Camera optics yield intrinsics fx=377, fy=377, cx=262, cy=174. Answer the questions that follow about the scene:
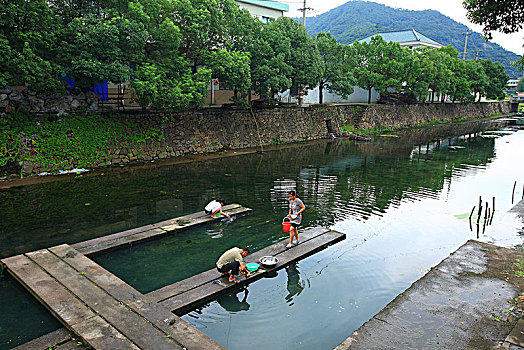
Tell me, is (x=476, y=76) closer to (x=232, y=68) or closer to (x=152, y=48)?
(x=232, y=68)

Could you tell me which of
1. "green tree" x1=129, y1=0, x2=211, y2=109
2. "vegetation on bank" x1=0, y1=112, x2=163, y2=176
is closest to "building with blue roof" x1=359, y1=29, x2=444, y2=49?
"green tree" x1=129, y1=0, x2=211, y2=109

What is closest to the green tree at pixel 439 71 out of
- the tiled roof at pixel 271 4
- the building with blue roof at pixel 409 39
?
the building with blue roof at pixel 409 39

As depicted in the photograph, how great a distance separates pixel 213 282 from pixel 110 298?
228 cm

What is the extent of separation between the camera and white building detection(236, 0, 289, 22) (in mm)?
34438

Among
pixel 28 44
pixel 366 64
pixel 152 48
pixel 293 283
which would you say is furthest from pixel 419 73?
pixel 293 283

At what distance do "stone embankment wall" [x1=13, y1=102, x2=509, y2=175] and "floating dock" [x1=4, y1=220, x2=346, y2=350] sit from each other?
36.3 feet

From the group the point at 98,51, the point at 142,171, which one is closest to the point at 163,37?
the point at 98,51

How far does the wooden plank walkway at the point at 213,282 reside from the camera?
8.00 m

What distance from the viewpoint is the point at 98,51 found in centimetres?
1839

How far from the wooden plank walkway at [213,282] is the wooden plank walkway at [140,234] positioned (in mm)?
2908

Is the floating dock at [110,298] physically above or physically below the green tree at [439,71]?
below

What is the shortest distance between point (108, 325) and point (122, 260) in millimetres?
3647

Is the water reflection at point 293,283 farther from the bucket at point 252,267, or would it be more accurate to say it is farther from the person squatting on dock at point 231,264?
the person squatting on dock at point 231,264

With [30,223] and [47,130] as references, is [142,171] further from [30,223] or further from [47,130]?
[30,223]
